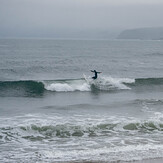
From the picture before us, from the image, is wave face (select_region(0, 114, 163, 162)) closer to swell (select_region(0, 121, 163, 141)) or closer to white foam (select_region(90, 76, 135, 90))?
swell (select_region(0, 121, 163, 141))

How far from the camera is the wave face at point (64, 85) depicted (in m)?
24.4

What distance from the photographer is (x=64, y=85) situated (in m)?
25.6

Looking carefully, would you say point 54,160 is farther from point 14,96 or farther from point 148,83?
point 148,83

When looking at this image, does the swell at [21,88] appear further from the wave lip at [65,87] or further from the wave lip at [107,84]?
the wave lip at [107,84]

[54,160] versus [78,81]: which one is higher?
[78,81]

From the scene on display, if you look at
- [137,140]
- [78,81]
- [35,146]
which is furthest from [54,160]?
[78,81]

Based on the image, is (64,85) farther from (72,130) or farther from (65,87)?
(72,130)

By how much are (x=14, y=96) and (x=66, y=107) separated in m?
5.17

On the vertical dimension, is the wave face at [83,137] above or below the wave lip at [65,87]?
below

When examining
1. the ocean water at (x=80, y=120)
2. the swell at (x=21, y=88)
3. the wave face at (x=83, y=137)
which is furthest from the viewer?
the swell at (x=21, y=88)

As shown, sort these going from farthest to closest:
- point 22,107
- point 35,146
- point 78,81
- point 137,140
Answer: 1. point 78,81
2. point 22,107
3. point 137,140
4. point 35,146

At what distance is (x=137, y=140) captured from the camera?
42.3ft

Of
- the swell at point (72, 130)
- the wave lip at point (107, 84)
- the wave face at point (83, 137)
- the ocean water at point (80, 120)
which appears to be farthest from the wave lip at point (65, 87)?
the swell at point (72, 130)

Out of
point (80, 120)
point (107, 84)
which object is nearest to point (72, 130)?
point (80, 120)
